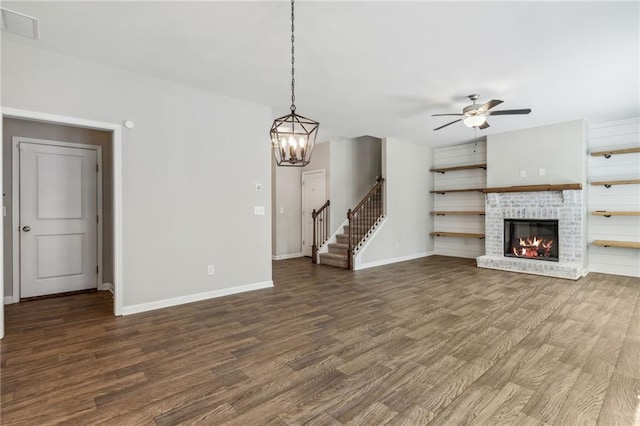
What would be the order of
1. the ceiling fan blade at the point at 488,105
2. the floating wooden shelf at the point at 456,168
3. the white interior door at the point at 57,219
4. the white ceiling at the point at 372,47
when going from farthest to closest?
1. the floating wooden shelf at the point at 456,168
2. the white interior door at the point at 57,219
3. the ceiling fan blade at the point at 488,105
4. the white ceiling at the point at 372,47

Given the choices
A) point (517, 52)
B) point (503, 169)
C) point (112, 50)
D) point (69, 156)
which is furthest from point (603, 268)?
point (69, 156)

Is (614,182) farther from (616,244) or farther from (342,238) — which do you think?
(342,238)

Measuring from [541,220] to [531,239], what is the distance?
1.50 ft

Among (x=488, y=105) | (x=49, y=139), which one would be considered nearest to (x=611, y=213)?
(x=488, y=105)

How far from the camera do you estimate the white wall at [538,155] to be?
577 centimetres

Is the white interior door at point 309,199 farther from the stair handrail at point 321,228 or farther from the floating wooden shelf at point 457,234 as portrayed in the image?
the floating wooden shelf at point 457,234

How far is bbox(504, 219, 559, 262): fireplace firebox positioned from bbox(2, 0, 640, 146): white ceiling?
7.81ft

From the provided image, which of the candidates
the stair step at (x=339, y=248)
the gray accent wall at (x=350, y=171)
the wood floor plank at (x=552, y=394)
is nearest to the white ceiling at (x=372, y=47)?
the wood floor plank at (x=552, y=394)

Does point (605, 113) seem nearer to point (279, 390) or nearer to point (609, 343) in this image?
point (609, 343)

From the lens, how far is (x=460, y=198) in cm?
788

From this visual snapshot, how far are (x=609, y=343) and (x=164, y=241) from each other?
477cm

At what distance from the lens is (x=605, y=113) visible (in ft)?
17.5

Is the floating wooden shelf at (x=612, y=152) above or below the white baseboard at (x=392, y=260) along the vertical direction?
above

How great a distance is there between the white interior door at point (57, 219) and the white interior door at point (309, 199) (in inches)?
179
